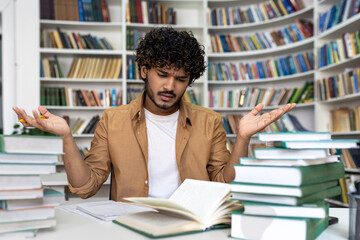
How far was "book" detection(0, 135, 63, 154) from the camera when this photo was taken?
72 centimetres

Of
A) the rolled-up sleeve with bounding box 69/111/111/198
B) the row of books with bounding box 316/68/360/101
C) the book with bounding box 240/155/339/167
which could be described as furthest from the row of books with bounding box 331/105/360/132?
the book with bounding box 240/155/339/167

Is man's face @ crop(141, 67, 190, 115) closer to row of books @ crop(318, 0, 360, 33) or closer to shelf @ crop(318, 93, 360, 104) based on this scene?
shelf @ crop(318, 93, 360, 104)

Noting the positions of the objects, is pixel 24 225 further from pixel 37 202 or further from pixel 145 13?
pixel 145 13

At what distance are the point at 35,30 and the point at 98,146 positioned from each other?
9.22 ft

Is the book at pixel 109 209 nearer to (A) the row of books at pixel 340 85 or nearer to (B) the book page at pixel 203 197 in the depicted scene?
(B) the book page at pixel 203 197

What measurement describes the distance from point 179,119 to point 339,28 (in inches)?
86.8

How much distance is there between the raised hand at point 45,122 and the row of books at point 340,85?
2.68 metres

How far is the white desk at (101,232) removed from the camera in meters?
0.76

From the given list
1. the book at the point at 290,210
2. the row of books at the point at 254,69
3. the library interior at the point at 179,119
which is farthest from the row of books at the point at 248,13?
the book at the point at 290,210

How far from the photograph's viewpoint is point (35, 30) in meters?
3.79

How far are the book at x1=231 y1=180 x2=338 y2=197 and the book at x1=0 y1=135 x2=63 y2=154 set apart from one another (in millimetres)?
407

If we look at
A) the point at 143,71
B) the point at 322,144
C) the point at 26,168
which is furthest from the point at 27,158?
the point at 143,71

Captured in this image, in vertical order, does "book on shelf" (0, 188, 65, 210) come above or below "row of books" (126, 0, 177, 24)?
below

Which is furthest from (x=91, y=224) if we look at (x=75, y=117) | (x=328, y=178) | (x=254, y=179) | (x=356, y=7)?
(x=75, y=117)
